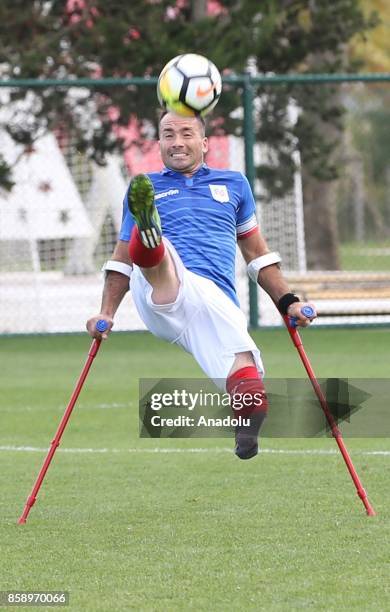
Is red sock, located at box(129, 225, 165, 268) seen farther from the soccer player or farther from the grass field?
the grass field

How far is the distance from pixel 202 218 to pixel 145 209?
0.82 meters

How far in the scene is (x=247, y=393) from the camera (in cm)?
641

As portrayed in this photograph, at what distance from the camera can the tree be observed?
1692cm

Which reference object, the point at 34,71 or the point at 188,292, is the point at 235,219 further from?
the point at 34,71

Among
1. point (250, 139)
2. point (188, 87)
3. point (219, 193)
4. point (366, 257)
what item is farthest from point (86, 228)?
point (366, 257)

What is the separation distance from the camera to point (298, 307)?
22.0 ft

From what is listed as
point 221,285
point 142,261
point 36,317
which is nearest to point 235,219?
point 221,285

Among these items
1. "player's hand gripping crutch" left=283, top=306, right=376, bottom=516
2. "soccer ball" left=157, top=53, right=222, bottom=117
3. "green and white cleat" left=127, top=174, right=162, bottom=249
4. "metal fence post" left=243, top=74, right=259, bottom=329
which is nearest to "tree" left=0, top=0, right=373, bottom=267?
"metal fence post" left=243, top=74, right=259, bottom=329

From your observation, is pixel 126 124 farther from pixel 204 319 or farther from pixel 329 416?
pixel 204 319

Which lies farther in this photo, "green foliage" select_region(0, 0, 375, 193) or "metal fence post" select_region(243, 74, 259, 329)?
"green foliage" select_region(0, 0, 375, 193)

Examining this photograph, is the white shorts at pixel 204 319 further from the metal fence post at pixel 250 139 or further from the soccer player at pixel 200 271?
the metal fence post at pixel 250 139

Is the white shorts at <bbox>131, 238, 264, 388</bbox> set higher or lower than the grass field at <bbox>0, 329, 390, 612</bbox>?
higher

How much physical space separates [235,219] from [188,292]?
56 centimetres

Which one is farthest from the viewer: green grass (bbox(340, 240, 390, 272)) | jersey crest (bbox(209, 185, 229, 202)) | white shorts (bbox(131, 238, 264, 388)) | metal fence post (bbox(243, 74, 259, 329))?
green grass (bbox(340, 240, 390, 272))
